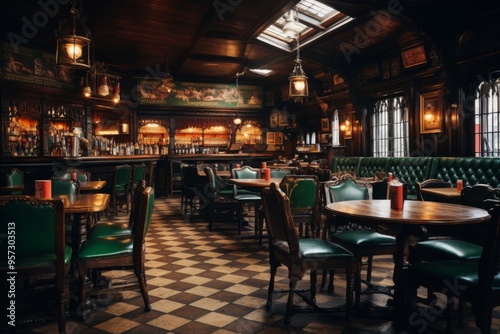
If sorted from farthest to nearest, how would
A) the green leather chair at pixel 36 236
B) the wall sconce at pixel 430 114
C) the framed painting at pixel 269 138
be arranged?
the framed painting at pixel 269 138 < the wall sconce at pixel 430 114 < the green leather chair at pixel 36 236

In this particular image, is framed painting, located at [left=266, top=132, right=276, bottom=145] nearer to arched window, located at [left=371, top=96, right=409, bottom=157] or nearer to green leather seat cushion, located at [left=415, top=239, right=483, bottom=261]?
arched window, located at [left=371, top=96, right=409, bottom=157]

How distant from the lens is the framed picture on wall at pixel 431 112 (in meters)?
7.64

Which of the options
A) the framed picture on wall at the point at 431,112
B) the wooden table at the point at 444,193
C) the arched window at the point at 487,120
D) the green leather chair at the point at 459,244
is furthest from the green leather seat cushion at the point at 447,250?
the framed picture on wall at the point at 431,112

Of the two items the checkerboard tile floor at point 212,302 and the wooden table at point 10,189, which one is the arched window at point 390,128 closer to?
the checkerboard tile floor at point 212,302

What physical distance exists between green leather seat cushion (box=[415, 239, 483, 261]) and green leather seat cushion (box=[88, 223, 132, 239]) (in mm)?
2548

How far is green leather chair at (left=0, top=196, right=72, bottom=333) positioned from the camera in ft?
8.12

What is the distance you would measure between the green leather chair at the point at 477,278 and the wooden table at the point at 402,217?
0.89 ft

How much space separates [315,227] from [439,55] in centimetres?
456

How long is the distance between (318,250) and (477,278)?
102 centimetres

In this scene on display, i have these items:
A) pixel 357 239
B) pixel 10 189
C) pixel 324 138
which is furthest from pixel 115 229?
pixel 324 138

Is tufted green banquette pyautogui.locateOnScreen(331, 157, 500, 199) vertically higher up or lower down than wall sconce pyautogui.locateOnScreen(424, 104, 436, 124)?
lower down

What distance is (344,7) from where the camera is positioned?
6777mm

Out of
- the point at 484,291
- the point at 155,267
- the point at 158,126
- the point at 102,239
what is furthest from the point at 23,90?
the point at 484,291

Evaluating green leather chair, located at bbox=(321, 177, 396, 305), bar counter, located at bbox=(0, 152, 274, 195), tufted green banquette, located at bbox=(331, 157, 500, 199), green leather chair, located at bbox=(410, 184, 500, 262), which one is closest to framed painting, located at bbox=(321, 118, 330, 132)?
tufted green banquette, located at bbox=(331, 157, 500, 199)
